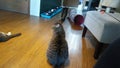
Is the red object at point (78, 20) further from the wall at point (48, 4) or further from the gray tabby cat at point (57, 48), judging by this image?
the gray tabby cat at point (57, 48)

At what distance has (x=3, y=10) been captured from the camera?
148 inches

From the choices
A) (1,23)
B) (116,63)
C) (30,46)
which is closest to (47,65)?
(30,46)

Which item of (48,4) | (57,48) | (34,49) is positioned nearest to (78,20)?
(48,4)

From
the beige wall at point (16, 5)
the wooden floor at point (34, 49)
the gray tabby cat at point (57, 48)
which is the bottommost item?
the wooden floor at point (34, 49)

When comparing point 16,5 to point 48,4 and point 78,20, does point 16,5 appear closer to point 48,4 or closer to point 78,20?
point 48,4

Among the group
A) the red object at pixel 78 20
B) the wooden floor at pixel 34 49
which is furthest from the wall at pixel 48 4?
the wooden floor at pixel 34 49

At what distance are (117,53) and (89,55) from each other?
53.8 inches

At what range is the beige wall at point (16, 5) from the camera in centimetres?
361

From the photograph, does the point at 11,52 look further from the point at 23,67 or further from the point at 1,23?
the point at 1,23

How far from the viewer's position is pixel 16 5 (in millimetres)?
3701

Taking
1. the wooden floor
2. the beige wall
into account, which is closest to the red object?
the wooden floor

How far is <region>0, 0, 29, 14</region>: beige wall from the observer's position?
3610mm

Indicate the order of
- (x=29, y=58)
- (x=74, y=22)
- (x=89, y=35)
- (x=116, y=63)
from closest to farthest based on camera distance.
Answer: (x=116, y=63)
(x=29, y=58)
(x=89, y=35)
(x=74, y=22)

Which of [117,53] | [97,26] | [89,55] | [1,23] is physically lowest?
[89,55]
